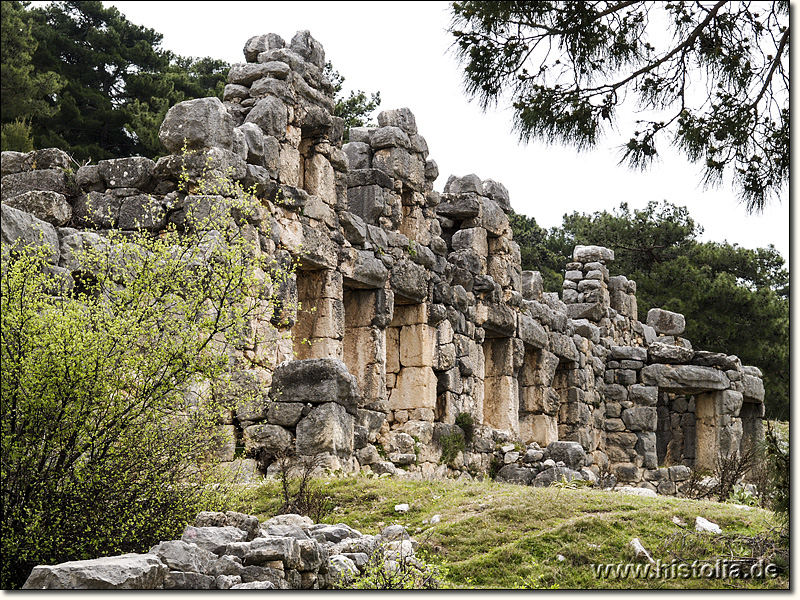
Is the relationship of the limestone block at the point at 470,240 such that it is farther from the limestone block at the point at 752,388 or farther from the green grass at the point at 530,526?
the limestone block at the point at 752,388

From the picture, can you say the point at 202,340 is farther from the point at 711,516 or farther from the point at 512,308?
the point at 512,308

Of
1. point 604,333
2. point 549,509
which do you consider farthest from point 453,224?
point 549,509

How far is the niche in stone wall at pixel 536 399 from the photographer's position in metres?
17.4

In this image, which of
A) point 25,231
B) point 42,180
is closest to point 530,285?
point 42,180

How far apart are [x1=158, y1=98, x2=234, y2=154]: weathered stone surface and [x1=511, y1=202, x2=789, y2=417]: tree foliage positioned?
1772 centimetres

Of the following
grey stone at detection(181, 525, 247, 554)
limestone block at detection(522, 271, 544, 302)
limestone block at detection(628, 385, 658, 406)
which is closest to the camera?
grey stone at detection(181, 525, 247, 554)

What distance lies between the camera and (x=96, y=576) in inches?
177

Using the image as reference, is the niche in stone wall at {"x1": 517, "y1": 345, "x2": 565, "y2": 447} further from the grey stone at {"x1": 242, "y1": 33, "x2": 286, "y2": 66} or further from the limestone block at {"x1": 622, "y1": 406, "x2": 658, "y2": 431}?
the grey stone at {"x1": 242, "y1": 33, "x2": 286, "y2": 66}

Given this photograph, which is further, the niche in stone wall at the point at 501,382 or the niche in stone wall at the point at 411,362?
the niche in stone wall at the point at 501,382

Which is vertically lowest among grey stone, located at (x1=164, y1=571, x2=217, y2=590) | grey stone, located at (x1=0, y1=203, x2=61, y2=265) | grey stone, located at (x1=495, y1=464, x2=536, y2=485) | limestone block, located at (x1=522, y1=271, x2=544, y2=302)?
grey stone, located at (x1=495, y1=464, x2=536, y2=485)

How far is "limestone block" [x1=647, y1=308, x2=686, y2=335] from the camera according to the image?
23.5 meters

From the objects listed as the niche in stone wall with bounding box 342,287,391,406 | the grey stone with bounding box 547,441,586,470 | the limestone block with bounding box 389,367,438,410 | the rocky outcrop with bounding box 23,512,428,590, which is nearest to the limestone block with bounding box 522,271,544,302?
the grey stone with bounding box 547,441,586,470

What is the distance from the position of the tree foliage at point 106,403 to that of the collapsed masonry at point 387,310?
1028mm

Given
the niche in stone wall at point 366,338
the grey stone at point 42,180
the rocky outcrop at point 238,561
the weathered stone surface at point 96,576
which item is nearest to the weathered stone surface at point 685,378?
the niche in stone wall at point 366,338
